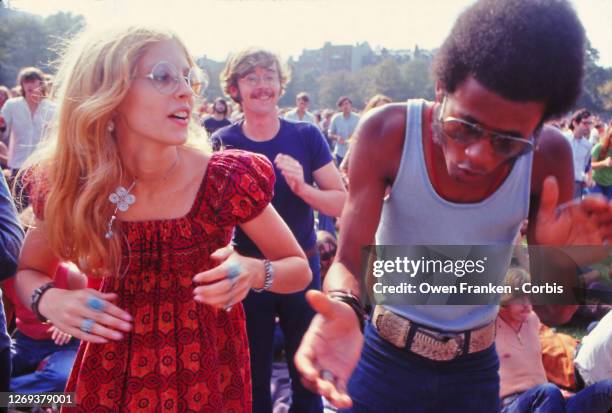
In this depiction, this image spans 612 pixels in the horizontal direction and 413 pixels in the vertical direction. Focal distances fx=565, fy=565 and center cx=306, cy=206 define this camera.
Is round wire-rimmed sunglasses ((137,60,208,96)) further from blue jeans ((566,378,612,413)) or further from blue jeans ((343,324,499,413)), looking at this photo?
blue jeans ((566,378,612,413))

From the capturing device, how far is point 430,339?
1.14m

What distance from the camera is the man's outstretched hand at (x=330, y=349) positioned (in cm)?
85

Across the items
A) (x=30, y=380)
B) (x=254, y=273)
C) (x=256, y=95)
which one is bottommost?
(x=30, y=380)

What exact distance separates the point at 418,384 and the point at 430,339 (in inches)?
3.7

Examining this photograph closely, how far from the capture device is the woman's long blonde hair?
1.18m

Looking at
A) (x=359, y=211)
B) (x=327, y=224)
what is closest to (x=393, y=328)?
(x=359, y=211)

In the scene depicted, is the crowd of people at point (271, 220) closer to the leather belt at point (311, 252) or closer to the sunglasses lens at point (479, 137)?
the sunglasses lens at point (479, 137)

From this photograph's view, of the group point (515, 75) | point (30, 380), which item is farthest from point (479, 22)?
point (30, 380)

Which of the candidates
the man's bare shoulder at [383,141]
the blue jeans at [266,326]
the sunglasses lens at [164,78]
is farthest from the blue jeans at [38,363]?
the man's bare shoulder at [383,141]

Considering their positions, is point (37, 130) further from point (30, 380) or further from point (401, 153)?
point (401, 153)

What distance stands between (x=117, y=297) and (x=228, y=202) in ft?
0.99

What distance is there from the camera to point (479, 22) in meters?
0.94

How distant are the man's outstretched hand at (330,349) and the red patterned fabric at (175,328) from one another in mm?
359

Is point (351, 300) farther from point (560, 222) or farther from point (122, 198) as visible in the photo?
point (122, 198)
